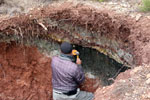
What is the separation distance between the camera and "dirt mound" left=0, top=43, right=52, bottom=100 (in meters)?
5.13

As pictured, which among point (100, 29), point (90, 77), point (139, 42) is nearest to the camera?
point (139, 42)

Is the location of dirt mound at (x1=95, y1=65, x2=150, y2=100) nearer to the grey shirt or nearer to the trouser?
the grey shirt

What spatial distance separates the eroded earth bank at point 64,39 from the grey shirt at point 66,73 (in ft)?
1.68

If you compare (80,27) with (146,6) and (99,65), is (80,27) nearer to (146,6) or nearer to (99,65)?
(99,65)

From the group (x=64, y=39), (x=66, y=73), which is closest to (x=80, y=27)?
(x=64, y=39)

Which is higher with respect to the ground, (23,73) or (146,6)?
(146,6)

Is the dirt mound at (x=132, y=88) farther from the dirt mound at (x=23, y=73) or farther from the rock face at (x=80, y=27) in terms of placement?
the dirt mound at (x=23, y=73)

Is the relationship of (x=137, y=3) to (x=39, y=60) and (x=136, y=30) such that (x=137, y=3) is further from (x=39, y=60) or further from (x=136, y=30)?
(x=39, y=60)

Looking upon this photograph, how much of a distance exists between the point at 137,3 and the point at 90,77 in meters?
2.29

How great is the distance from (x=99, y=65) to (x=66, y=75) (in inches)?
65.6

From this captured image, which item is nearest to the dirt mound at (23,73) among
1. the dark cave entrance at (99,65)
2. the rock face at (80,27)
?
the rock face at (80,27)

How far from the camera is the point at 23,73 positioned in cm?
546

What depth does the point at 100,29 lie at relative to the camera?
14.5 feet

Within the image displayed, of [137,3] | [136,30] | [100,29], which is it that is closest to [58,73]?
[100,29]
